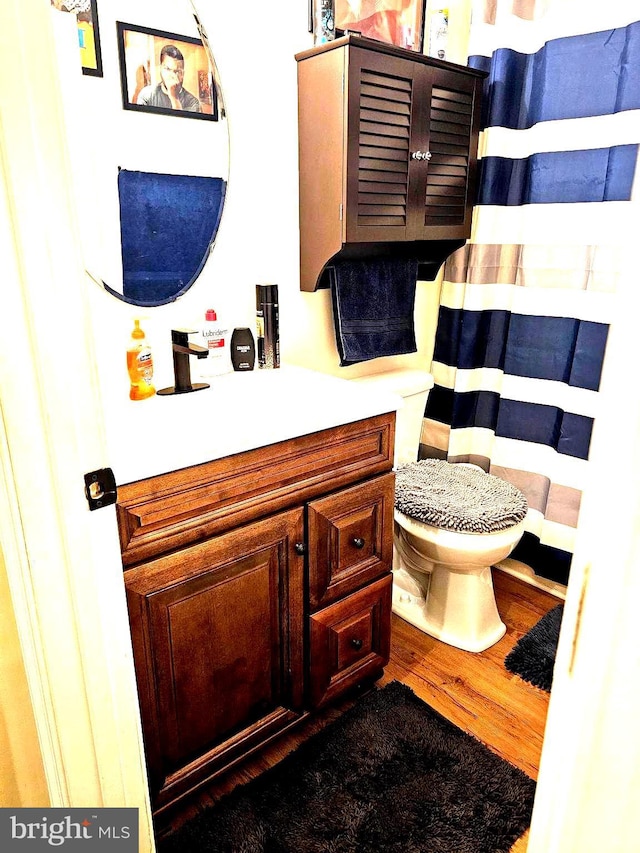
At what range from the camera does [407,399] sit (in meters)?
2.09

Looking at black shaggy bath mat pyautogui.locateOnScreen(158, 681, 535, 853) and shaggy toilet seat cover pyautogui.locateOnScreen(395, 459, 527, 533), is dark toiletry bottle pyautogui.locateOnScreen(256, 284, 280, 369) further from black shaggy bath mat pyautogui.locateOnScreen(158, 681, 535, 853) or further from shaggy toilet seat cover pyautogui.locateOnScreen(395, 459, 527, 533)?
black shaggy bath mat pyautogui.locateOnScreen(158, 681, 535, 853)

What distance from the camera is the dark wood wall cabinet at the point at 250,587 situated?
1159 mm

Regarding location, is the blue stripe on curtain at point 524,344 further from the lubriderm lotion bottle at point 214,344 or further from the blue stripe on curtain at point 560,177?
the lubriderm lotion bottle at point 214,344

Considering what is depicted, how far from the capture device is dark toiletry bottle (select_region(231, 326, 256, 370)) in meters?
1.66

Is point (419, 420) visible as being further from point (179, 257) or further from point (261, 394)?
point (179, 257)

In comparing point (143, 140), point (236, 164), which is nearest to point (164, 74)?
point (143, 140)

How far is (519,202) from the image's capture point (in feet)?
6.56

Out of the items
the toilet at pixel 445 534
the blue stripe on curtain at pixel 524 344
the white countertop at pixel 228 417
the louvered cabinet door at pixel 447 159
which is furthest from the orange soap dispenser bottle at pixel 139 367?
the blue stripe on curtain at pixel 524 344

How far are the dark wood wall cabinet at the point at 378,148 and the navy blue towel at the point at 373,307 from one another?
5cm

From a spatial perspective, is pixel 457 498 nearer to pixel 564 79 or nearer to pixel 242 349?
pixel 242 349

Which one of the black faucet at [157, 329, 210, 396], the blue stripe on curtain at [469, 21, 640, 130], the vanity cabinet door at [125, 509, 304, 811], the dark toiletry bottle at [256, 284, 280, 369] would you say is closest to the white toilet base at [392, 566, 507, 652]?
the vanity cabinet door at [125, 509, 304, 811]

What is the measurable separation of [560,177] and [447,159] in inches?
14.1

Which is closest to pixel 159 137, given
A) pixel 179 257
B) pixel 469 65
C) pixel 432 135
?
pixel 179 257

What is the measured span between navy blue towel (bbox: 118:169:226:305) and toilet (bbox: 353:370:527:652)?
0.72 meters
